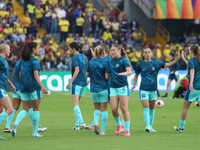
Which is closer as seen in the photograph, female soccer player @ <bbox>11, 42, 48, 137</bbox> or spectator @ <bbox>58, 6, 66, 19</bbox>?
female soccer player @ <bbox>11, 42, 48, 137</bbox>

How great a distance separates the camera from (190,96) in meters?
8.60

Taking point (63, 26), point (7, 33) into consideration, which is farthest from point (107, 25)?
point (7, 33)

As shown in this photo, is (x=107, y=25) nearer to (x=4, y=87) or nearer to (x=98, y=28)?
(x=98, y=28)

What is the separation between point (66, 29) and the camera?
1083 inches

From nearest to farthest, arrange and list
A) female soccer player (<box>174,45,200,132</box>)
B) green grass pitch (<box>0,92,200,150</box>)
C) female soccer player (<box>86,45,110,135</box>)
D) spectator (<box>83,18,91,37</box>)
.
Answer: green grass pitch (<box>0,92,200,150</box>)
female soccer player (<box>86,45,110,135</box>)
female soccer player (<box>174,45,200,132</box>)
spectator (<box>83,18,91,37</box>)

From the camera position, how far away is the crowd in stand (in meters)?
24.6

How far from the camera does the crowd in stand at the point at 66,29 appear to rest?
80.8 feet

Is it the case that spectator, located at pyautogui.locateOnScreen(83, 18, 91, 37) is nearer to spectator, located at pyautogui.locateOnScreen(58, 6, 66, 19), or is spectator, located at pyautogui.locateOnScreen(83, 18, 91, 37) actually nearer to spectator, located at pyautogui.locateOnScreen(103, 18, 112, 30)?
spectator, located at pyautogui.locateOnScreen(103, 18, 112, 30)

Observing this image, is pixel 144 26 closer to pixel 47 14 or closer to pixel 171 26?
pixel 171 26

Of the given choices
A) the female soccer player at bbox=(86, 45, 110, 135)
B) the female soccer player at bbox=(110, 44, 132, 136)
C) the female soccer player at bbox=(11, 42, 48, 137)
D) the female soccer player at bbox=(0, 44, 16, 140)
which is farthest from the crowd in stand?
the female soccer player at bbox=(0, 44, 16, 140)

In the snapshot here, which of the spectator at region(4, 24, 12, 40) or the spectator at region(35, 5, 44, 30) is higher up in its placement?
the spectator at region(35, 5, 44, 30)

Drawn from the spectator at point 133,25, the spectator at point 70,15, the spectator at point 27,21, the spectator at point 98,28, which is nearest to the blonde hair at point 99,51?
the spectator at point 27,21

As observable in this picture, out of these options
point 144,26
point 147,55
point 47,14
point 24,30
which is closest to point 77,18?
point 47,14

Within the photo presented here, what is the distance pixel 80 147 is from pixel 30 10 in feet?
71.4
